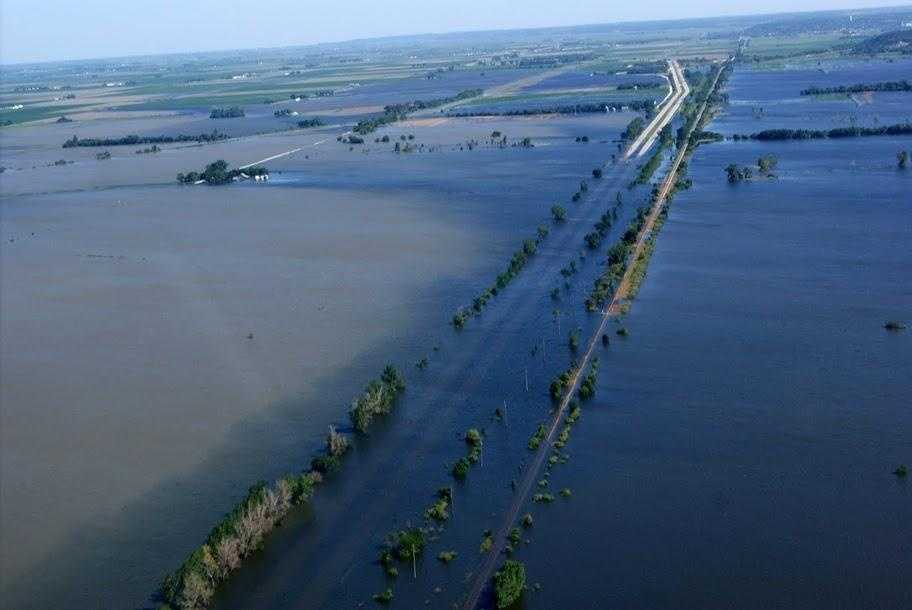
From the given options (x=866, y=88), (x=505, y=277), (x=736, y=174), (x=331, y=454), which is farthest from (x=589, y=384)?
(x=866, y=88)

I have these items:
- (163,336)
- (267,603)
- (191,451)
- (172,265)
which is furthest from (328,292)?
(267,603)

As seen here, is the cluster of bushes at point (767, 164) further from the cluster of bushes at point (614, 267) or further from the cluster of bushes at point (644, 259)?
the cluster of bushes at point (614, 267)

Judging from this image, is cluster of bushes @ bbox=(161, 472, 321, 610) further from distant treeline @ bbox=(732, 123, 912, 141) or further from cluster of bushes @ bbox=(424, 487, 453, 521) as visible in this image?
distant treeline @ bbox=(732, 123, 912, 141)

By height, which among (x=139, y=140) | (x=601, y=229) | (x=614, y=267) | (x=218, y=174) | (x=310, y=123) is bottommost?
(x=310, y=123)

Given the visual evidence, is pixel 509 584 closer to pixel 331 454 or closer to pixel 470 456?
pixel 470 456

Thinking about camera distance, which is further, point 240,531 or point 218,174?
point 218,174

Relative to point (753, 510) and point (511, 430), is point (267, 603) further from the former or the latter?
point (753, 510)

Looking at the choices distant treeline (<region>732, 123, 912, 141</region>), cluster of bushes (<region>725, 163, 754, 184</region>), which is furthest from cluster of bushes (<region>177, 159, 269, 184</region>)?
distant treeline (<region>732, 123, 912, 141</region>)
